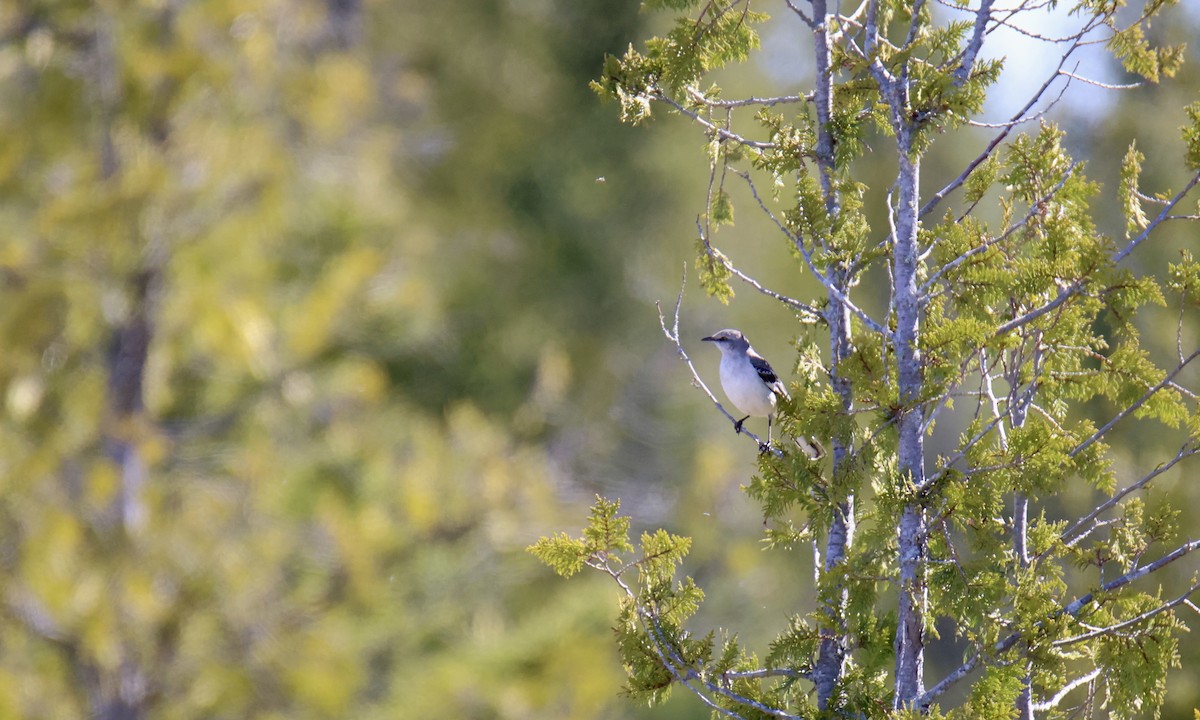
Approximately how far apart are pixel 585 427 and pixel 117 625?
34.2 ft

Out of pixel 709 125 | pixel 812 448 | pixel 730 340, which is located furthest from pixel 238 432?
pixel 709 125

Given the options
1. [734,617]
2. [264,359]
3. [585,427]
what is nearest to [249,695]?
[264,359]

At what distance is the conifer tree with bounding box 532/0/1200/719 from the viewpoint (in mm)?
3152

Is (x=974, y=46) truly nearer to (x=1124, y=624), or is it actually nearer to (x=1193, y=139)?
(x=1193, y=139)

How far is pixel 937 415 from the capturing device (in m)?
3.47

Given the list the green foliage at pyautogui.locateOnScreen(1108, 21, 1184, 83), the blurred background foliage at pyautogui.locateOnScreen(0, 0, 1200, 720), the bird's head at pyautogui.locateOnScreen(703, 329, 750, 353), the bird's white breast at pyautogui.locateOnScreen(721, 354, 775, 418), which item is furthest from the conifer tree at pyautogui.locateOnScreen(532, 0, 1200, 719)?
the bird's head at pyautogui.locateOnScreen(703, 329, 750, 353)

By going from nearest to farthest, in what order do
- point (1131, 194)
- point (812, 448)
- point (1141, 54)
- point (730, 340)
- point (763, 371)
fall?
point (1131, 194) → point (1141, 54) → point (812, 448) → point (763, 371) → point (730, 340)

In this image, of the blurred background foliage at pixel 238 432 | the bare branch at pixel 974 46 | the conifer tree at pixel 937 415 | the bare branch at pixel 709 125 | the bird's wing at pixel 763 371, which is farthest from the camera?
the bird's wing at pixel 763 371

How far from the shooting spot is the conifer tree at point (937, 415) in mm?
3152

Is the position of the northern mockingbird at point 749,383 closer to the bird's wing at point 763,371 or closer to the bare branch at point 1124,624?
the bird's wing at point 763,371

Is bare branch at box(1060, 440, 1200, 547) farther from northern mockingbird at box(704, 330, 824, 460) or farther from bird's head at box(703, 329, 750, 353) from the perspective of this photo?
bird's head at box(703, 329, 750, 353)

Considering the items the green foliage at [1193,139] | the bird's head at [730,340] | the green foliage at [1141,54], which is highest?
the bird's head at [730,340]

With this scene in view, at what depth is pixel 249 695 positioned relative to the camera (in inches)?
236

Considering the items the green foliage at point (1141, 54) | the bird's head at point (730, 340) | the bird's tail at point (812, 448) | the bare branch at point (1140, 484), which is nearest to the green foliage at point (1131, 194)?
the green foliage at point (1141, 54)
